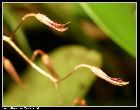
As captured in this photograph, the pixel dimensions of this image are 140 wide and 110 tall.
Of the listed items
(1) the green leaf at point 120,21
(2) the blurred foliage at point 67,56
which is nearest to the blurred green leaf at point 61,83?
A: (2) the blurred foliage at point 67,56

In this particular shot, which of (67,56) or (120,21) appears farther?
(67,56)

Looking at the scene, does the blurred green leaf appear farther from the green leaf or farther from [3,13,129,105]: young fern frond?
the green leaf

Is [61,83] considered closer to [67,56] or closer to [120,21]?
[67,56]

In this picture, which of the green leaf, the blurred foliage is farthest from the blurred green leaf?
the green leaf

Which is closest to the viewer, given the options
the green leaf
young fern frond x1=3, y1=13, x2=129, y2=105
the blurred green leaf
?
young fern frond x1=3, y1=13, x2=129, y2=105

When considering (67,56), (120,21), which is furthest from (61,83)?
(120,21)

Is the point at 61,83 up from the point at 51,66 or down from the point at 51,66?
down

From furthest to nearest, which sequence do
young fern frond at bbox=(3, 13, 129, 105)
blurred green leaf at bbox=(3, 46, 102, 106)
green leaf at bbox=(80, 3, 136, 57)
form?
1. blurred green leaf at bbox=(3, 46, 102, 106)
2. green leaf at bbox=(80, 3, 136, 57)
3. young fern frond at bbox=(3, 13, 129, 105)

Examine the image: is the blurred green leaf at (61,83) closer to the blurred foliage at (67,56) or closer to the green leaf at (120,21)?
the blurred foliage at (67,56)
